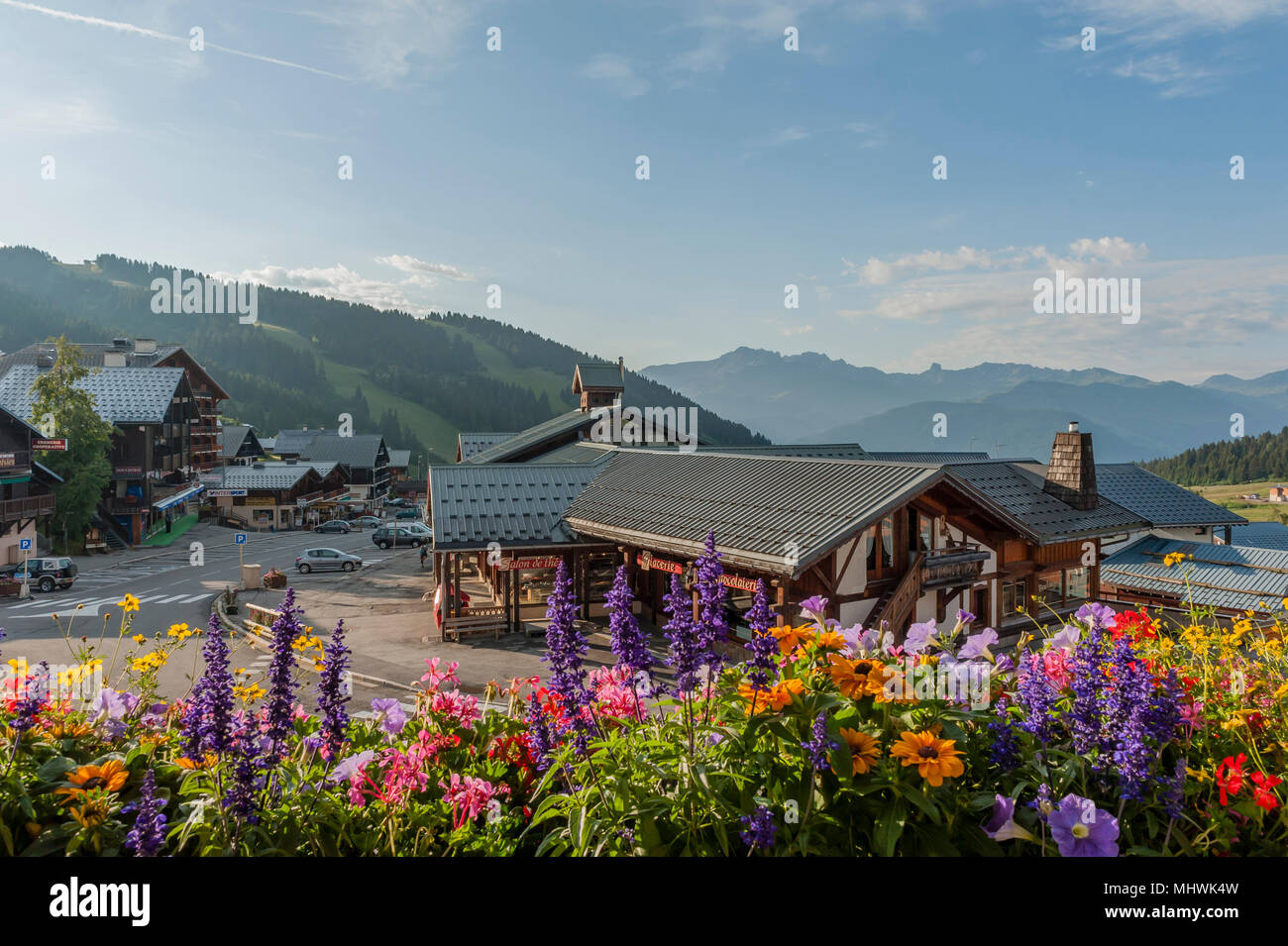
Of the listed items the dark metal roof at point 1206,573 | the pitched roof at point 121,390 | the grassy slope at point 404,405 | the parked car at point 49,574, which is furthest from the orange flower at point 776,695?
the grassy slope at point 404,405

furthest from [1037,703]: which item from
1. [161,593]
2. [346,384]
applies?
[346,384]

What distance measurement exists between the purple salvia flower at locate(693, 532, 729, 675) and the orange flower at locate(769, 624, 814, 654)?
0.28m

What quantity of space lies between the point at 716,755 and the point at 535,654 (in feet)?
61.1

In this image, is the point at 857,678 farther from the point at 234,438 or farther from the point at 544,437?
the point at 234,438

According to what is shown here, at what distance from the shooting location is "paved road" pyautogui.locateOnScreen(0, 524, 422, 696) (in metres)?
21.5

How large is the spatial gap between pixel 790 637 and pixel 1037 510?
22.5m

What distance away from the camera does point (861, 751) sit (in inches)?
105

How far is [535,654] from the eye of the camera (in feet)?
68.4

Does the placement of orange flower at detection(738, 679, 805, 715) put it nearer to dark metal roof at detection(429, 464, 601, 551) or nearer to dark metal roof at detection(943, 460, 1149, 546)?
dark metal roof at detection(943, 460, 1149, 546)

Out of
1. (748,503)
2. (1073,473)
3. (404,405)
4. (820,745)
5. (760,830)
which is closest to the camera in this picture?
(760,830)

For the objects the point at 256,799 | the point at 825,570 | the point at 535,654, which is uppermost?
the point at 256,799

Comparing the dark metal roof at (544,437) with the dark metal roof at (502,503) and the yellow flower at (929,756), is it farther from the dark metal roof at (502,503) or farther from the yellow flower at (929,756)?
the yellow flower at (929,756)
